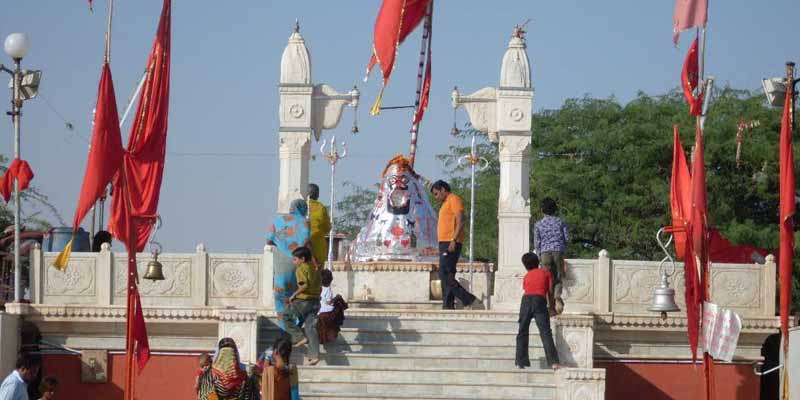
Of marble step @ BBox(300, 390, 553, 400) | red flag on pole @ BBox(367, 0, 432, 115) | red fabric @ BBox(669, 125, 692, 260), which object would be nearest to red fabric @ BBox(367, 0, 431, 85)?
red flag on pole @ BBox(367, 0, 432, 115)

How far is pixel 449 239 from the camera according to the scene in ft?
66.0

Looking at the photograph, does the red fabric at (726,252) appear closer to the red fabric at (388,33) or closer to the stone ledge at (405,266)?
the stone ledge at (405,266)

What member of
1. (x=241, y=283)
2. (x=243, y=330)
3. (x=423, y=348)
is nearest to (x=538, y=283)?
(x=423, y=348)

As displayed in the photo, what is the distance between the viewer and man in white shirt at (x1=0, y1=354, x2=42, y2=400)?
12.9 metres

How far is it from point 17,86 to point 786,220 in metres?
9.16

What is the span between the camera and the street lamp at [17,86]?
1941 cm

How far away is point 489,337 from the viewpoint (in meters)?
18.8

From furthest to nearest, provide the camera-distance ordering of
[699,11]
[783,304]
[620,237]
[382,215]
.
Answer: [620,237], [382,215], [699,11], [783,304]

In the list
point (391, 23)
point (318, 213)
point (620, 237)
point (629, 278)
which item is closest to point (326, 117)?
point (391, 23)

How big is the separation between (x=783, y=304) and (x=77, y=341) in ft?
27.8

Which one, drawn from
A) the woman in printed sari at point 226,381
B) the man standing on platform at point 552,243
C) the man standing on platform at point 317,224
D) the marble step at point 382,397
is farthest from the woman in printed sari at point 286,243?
the woman in printed sari at point 226,381

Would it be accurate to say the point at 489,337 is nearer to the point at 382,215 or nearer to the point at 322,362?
the point at 322,362

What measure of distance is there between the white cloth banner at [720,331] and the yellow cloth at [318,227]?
4.51 metres

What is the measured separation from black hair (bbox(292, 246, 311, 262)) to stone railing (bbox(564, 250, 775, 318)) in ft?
12.3
